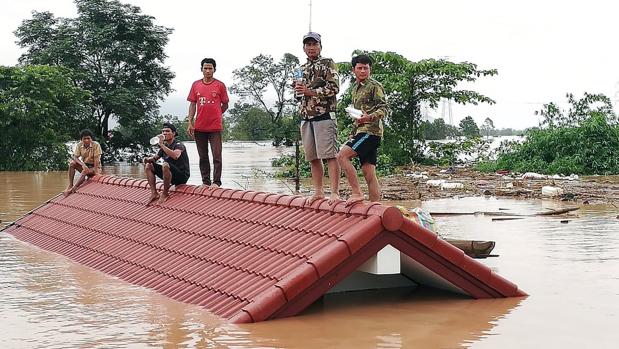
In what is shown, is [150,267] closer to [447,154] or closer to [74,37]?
[447,154]

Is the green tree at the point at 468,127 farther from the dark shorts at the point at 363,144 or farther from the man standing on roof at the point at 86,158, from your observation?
the dark shorts at the point at 363,144

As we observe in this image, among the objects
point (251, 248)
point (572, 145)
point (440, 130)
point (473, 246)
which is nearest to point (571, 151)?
point (572, 145)

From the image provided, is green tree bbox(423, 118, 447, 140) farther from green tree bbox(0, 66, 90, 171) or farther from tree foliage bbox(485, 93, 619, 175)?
green tree bbox(0, 66, 90, 171)

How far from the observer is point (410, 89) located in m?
32.1

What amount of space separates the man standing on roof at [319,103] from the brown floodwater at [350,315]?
1.48 metres

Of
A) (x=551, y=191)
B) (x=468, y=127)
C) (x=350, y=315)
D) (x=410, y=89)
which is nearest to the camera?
(x=350, y=315)

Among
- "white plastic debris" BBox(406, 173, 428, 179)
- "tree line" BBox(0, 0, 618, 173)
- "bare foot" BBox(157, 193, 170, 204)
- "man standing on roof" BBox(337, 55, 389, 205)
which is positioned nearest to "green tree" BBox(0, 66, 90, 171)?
"tree line" BBox(0, 0, 618, 173)

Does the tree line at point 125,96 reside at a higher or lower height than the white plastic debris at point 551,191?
higher

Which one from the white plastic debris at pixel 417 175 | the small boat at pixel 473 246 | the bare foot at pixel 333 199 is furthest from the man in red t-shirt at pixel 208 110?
the white plastic debris at pixel 417 175

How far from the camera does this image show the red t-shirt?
12.0m

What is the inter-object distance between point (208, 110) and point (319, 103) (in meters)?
3.52

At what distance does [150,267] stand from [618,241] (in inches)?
262

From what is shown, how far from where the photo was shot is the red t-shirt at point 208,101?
11984mm

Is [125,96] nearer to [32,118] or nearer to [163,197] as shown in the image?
[32,118]
